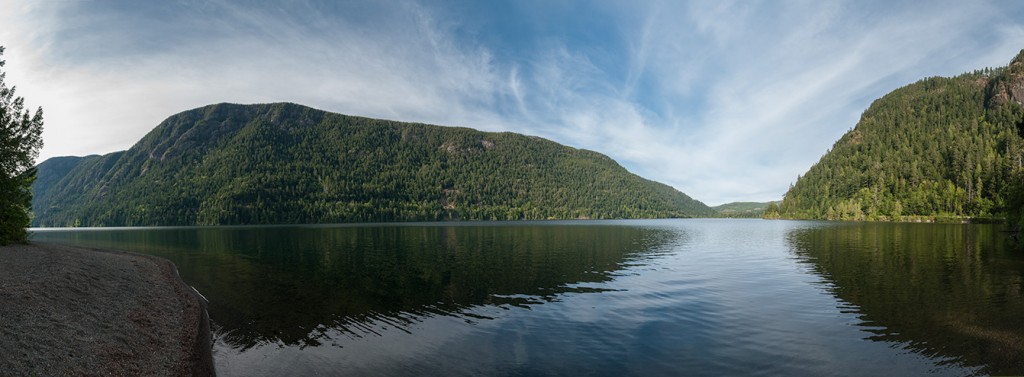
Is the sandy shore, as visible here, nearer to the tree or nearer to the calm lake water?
the calm lake water

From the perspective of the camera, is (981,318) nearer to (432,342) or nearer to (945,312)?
(945,312)

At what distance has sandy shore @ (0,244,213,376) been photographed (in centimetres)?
1304

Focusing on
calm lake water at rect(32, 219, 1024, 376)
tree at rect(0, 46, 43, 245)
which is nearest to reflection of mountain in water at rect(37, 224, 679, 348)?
calm lake water at rect(32, 219, 1024, 376)

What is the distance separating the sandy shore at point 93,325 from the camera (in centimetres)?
1304

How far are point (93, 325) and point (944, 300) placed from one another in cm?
4296

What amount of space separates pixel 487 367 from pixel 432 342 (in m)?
4.26

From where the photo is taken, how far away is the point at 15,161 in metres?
46.7

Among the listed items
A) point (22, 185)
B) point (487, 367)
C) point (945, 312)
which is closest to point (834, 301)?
point (945, 312)

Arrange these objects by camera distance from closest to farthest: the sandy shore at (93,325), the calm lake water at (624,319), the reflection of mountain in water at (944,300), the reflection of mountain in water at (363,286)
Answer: the sandy shore at (93,325) < the calm lake water at (624,319) < the reflection of mountain in water at (944,300) < the reflection of mountain in water at (363,286)

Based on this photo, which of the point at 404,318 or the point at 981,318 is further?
the point at 404,318

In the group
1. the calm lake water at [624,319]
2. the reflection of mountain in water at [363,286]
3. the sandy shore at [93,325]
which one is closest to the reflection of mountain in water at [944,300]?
the calm lake water at [624,319]

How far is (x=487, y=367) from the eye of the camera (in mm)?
16344

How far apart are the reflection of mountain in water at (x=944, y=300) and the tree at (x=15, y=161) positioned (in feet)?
233

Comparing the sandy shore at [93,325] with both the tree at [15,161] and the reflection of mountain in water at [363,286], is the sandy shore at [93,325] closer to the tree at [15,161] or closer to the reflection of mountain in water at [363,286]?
the reflection of mountain in water at [363,286]
